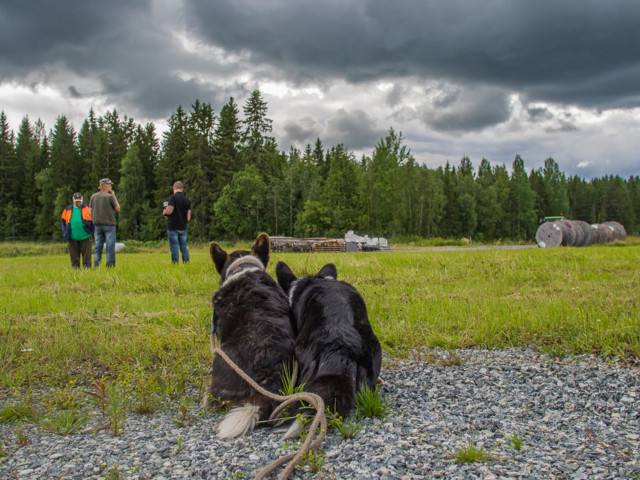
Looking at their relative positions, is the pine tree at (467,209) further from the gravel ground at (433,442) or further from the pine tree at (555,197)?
the gravel ground at (433,442)

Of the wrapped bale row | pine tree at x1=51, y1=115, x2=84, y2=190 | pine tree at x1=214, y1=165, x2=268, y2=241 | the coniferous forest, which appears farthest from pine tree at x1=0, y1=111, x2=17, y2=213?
the wrapped bale row

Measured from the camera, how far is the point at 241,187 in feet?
179

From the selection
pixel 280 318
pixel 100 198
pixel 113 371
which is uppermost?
pixel 100 198

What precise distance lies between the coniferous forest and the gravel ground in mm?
46012

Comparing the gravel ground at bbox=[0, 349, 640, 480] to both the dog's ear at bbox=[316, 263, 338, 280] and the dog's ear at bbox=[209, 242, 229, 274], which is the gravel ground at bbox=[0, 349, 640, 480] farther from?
the dog's ear at bbox=[209, 242, 229, 274]

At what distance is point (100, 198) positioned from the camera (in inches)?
461

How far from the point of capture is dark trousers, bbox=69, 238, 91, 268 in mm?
12664

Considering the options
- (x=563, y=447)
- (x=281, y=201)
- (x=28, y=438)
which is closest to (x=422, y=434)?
(x=563, y=447)

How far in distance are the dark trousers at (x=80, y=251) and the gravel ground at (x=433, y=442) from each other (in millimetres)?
10853

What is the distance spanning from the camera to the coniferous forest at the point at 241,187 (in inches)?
2228

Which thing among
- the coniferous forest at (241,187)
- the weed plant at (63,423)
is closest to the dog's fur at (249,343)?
the weed plant at (63,423)

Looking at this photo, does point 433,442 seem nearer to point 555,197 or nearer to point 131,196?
point 131,196

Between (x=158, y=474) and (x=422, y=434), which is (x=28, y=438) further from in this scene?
(x=422, y=434)

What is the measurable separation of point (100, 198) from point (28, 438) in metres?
10.1
